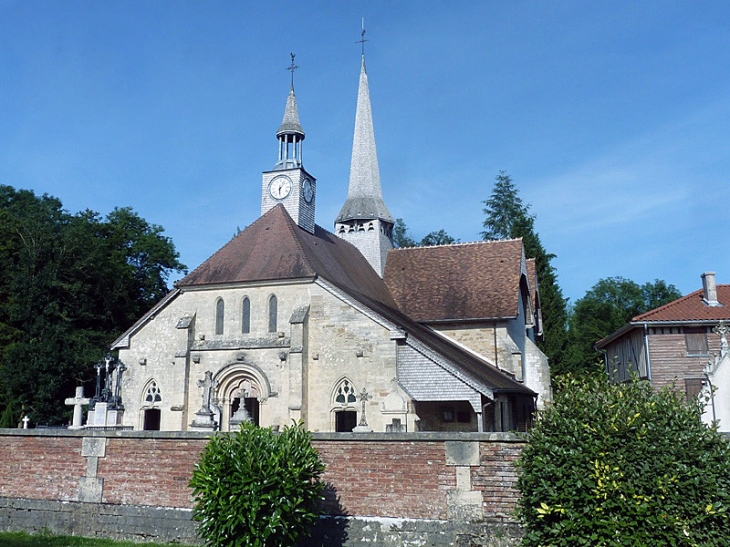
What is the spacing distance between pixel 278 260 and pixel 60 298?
19399 mm

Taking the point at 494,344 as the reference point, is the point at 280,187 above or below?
above

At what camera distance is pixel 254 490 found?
333 inches

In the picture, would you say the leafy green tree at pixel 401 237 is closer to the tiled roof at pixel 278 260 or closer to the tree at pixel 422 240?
the tree at pixel 422 240

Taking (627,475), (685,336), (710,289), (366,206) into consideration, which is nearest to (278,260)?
(366,206)

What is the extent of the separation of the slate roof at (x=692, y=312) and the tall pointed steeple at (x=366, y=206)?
12.3 meters

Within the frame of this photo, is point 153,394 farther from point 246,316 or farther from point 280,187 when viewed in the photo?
point 280,187

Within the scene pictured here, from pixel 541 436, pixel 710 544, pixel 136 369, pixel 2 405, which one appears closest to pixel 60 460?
pixel 541 436

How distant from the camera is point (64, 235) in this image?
3862 centimetres

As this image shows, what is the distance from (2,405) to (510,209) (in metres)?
37.6

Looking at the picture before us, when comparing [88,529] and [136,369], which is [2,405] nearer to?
[136,369]

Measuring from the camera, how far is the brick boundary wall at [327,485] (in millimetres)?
9352

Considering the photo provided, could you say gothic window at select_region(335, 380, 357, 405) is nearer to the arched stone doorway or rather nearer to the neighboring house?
the arched stone doorway

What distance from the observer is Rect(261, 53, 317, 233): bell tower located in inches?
1054

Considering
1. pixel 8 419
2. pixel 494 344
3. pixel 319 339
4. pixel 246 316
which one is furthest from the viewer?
pixel 8 419
